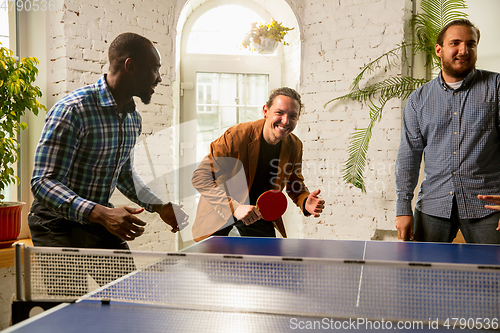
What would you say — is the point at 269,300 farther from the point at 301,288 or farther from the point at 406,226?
the point at 406,226

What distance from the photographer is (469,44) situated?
231cm

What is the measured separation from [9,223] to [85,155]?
1533 millimetres

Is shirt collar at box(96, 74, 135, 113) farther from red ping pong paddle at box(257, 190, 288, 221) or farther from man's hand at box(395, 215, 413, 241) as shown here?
man's hand at box(395, 215, 413, 241)

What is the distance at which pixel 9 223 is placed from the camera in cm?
302

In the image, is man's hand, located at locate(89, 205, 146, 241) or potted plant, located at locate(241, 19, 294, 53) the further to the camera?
potted plant, located at locate(241, 19, 294, 53)

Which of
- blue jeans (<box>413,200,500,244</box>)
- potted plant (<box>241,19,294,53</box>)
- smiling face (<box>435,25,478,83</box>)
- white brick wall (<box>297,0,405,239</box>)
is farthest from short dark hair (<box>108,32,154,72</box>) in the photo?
white brick wall (<box>297,0,405,239</box>)

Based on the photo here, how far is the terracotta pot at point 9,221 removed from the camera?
9.76 feet

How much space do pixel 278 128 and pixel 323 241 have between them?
82 centimetres

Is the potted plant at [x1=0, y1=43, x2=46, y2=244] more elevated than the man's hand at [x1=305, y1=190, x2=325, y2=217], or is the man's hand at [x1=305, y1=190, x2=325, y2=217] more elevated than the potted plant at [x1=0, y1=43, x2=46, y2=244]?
the potted plant at [x1=0, y1=43, x2=46, y2=244]

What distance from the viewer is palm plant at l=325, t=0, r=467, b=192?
143 inches

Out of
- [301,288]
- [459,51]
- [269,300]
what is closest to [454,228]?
[459,51]

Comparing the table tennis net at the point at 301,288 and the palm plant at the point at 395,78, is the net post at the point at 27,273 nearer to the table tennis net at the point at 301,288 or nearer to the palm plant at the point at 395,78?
the table tennis net at the point at 301,288

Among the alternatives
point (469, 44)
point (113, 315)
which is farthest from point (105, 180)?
point (469, 44)

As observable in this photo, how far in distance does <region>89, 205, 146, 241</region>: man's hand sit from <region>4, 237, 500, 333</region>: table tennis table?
24 centimetres
